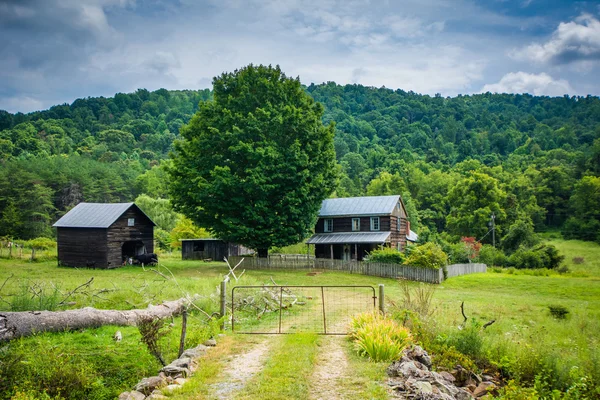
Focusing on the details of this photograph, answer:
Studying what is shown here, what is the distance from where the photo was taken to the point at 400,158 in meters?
113

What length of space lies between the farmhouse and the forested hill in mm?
7674

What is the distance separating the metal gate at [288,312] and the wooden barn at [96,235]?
2181 centimetres

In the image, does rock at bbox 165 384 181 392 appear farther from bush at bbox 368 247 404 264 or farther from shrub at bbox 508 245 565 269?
shrub at bbox 508 245 565 269

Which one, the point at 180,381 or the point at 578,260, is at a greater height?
the point at 180,381

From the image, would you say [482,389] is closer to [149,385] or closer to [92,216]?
[149,385]

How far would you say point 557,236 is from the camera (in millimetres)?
74062

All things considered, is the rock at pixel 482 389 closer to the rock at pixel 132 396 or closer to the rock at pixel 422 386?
the rock at pixel 422 386

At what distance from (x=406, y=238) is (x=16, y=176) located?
175 feet

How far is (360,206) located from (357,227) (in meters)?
2.02

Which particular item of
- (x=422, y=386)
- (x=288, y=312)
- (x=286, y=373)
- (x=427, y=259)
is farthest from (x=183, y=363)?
(x=427, y=259)

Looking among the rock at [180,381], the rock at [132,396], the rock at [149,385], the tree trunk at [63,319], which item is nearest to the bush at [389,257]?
the tree trunk at [63,319]

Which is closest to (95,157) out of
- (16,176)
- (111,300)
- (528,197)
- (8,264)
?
Answer: (16,176)

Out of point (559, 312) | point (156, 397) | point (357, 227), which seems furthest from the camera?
point (357, 227)

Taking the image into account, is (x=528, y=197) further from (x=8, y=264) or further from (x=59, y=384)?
(x=59, y=384)
